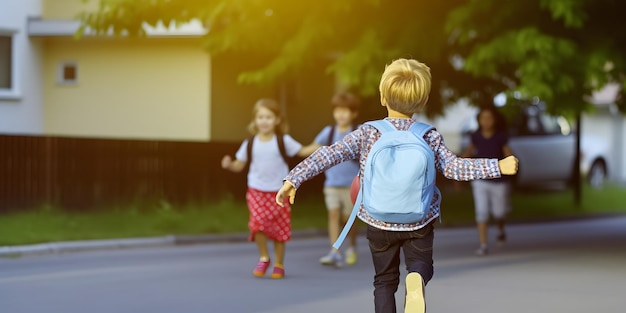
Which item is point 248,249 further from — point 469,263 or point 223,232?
point 469,263

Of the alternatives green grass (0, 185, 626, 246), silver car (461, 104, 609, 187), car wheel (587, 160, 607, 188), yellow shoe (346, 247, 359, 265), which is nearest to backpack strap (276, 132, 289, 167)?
yellow shoe (346, 247, 359, 265)

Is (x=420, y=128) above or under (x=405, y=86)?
under

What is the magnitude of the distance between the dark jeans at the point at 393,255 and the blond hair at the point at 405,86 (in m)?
0.63

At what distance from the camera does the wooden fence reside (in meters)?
15.5

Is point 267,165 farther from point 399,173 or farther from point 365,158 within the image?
Result: point 399,173

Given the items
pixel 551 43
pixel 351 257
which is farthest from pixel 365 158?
pixel 551 43

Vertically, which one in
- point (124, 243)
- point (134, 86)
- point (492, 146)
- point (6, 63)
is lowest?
point (124, 243)

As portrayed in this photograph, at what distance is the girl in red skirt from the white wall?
1228 cm

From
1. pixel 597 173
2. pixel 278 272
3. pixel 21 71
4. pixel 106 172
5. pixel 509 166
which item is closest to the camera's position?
pixel 509 166

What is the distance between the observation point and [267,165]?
10023 millimetres

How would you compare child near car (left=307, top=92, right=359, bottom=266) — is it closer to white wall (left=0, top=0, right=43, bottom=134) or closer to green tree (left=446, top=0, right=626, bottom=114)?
green tree (left=446, top=0, right=626, bottom=114)

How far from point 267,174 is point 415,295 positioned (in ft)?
15.2

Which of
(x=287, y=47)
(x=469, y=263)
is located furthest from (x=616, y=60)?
(x=287, y=47)

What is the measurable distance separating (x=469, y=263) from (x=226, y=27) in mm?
5909
